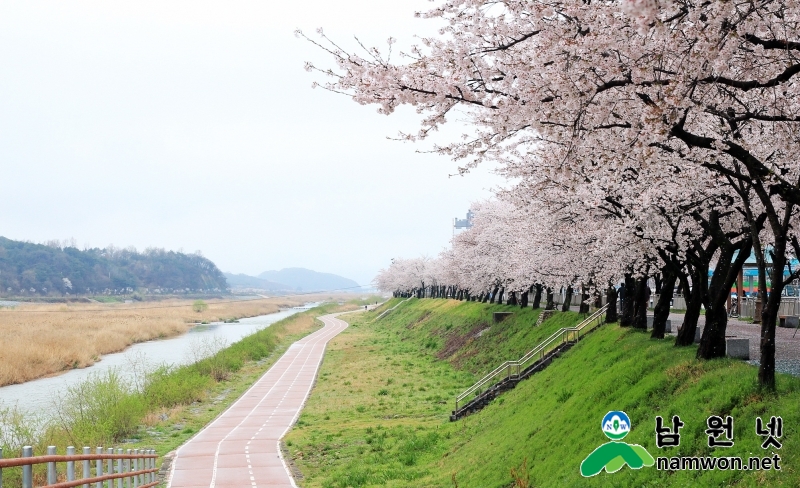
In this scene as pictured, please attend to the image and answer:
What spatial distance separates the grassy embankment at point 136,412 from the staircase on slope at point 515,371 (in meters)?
11.8

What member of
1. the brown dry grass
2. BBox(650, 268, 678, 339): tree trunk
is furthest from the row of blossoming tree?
the brown dry grass

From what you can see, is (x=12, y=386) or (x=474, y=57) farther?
(x=12, y=386)

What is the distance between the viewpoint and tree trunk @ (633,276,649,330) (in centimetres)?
2622

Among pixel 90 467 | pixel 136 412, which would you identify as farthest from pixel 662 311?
pixel 136 412

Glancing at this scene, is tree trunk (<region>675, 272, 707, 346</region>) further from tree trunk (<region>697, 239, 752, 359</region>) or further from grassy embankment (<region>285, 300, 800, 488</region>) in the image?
tree trunk (<region>697, 239, 752, 359</region>)

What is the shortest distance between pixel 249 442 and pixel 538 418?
12.5m

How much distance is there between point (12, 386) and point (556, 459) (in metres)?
40.0

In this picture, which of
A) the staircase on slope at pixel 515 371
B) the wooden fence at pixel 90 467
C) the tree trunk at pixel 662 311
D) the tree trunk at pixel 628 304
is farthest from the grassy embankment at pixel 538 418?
the wooden fence at pixel 90 467

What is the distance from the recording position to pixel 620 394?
59.4 ft

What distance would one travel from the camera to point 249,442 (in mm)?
28375

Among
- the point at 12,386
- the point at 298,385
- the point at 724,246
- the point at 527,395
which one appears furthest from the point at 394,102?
the point at 12,386

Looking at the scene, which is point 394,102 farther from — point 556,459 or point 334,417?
point 334,417

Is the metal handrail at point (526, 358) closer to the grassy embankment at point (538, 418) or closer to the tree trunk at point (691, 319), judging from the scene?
the grassy embankment at point (538, 418)

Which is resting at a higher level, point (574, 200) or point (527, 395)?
point (574, 200)
